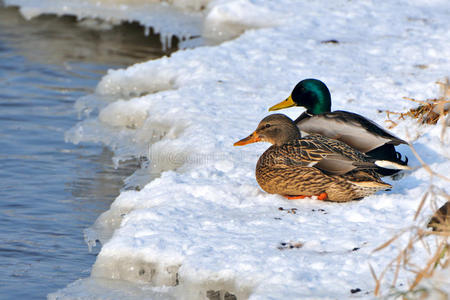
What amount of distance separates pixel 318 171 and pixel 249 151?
135 centimetres

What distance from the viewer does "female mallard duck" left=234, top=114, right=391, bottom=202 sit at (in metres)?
4.83

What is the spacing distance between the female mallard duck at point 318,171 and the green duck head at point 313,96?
1.00 metres

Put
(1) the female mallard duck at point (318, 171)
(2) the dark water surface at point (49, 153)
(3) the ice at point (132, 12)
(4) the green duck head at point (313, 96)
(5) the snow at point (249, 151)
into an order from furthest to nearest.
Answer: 1. (3) the ice at point (132, 12)
2. (4) the green duck head at point (313, 96)
3. (2) the dark water surface at point (49, 153)
4. (1) the female mallard duck at point (318, 171)
5. (5) the snow at point (249, 151)

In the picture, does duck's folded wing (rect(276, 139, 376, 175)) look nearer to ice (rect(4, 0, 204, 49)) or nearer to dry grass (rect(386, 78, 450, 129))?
dry grass (rect(386, 78, 450, 129))

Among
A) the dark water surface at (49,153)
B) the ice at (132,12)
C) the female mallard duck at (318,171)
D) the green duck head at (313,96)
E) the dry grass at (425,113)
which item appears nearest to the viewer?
the female mallard duck at (318,171)

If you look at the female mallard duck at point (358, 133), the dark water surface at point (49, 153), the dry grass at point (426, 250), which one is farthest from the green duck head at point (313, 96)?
the dry grass at point (426, 250)

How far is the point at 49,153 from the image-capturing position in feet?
24.9

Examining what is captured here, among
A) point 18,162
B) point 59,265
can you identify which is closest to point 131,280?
point 59,265

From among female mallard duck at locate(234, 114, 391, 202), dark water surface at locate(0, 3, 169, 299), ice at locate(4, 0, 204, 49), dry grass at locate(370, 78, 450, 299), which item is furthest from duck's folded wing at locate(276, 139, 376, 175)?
ice at locate(4, 0, 204, 49)

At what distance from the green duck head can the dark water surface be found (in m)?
1.79

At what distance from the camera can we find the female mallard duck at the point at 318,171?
4832 millimetres

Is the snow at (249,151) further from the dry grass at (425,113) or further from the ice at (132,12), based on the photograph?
the ice at (132,12)

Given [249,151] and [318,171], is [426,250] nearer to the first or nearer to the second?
[318,171]

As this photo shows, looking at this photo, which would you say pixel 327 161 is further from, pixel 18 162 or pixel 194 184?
pixel 18 162
